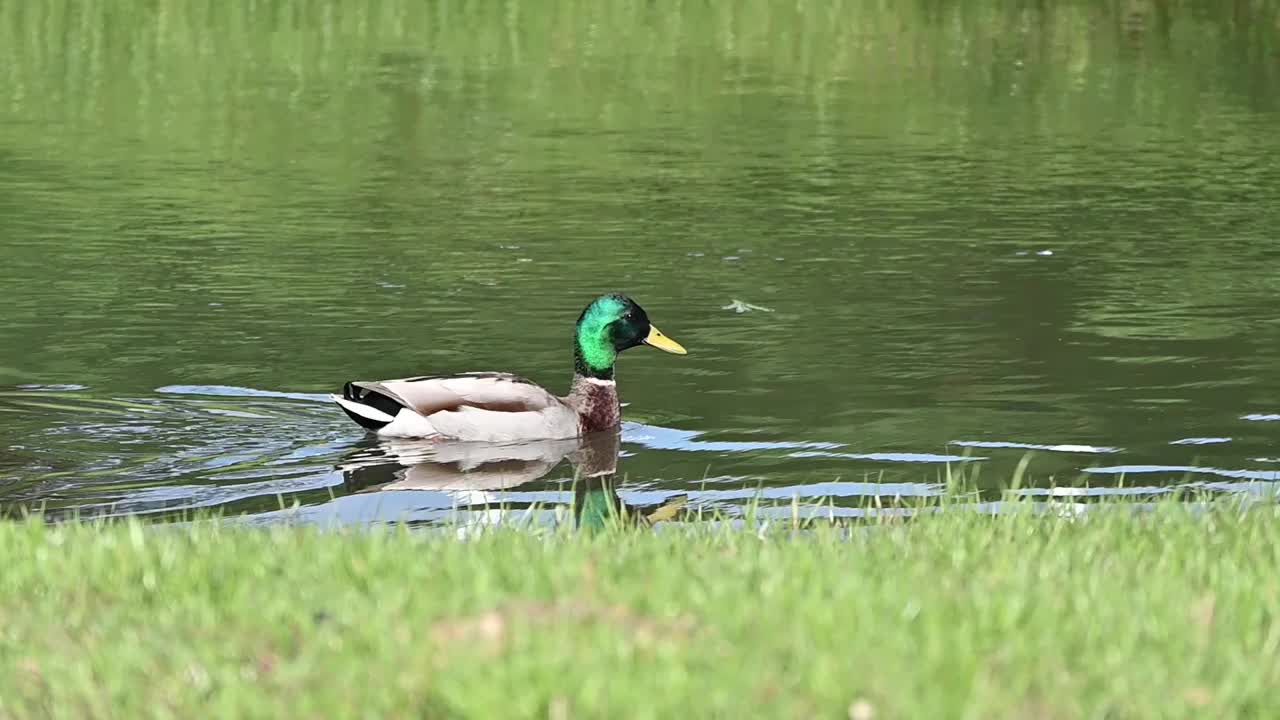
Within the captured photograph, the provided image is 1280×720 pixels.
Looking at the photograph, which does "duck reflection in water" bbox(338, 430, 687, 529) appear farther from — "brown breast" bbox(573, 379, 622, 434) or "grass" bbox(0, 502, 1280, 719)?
"grass" bbox(0, 502, 1280, 719)

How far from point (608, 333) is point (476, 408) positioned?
140cm

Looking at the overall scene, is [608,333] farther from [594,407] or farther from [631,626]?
[631,626]

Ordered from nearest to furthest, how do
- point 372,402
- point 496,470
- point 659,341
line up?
point 496,470
point 372,402
point 659,341

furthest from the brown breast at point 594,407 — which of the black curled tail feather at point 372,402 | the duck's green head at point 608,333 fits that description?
the black curled tail feather at point 372,402

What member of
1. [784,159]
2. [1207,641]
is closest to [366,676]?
[1207,641]

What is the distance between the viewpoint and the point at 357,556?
802cm

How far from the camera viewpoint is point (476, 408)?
1411 cm

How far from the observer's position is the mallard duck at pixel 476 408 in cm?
1398

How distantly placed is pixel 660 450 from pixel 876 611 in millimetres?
6886

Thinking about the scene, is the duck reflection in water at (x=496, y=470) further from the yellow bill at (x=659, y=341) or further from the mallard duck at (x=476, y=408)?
the yellow bill at (x=659, y=341)

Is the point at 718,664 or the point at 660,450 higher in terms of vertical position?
the point at 718,664

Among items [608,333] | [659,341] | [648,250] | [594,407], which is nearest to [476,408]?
[594,407]

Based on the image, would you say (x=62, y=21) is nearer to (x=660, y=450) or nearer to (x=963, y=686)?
(x=660, y=450)

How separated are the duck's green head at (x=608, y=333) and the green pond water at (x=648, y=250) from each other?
1.54 feet
